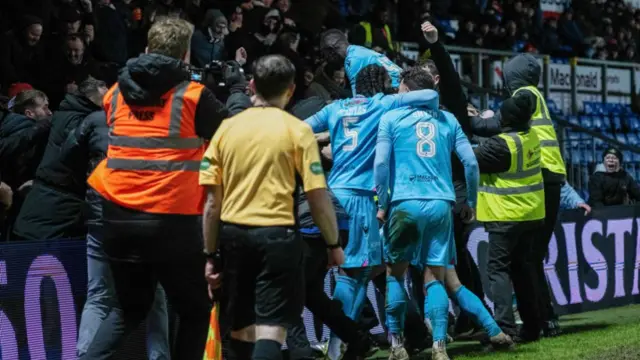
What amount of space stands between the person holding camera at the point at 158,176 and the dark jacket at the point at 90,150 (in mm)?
369

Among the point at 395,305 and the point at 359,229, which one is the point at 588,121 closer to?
the point at 395,305

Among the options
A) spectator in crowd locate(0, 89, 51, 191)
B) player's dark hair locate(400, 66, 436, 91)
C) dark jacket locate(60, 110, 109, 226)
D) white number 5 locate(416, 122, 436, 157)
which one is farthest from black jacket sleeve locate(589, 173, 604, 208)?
dark jacket locate(60, 110, 109, 226)

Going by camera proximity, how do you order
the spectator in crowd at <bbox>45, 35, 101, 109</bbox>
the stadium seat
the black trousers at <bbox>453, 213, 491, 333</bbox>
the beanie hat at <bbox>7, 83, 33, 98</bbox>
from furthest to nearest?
the stadium seat → the spectator in crowd at <bbox>45, 35, 101, 109</bbox> → the beanie hat at <bbox>7, 83, 33, 98</bbox> → the black trousers at <bbox>453, 213, 491, 333</bbox>

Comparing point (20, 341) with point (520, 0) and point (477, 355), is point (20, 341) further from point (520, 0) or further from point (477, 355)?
point (520, 0)

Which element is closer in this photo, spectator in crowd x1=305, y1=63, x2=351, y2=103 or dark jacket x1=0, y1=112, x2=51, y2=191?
dark jacket x1=0, y1=112, x2=51, y2=191

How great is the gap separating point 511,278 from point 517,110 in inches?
53.7

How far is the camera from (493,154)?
33.7 feet

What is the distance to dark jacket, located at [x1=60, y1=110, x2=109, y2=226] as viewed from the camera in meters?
7.48

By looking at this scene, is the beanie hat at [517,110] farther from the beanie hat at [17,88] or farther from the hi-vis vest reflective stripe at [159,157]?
the beanie hat at [17,88]

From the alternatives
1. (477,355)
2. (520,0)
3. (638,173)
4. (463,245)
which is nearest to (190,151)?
(477,355)

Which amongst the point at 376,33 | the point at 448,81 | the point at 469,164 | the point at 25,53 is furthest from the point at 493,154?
the point at 376,33

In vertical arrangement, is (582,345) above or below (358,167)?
below

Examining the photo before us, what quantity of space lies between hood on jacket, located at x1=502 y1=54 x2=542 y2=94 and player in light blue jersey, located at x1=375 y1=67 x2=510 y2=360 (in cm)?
200

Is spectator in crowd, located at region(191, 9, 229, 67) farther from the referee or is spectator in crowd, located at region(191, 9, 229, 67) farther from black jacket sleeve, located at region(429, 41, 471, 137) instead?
the referee
